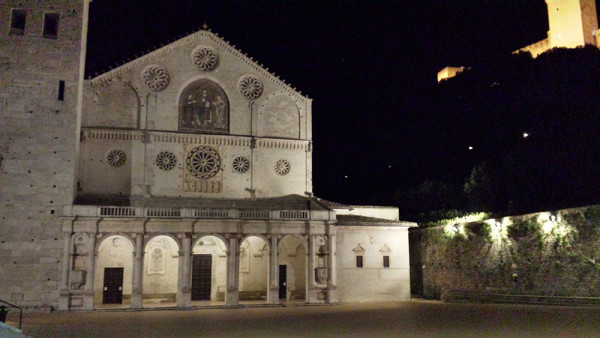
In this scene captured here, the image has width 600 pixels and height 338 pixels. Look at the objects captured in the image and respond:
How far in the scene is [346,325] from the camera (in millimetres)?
17578

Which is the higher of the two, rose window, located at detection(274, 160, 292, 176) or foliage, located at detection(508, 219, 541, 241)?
rose window, located at detection(274, 160, 292, 176)

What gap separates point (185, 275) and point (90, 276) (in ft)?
15.7

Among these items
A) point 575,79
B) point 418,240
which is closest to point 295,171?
point 418,240

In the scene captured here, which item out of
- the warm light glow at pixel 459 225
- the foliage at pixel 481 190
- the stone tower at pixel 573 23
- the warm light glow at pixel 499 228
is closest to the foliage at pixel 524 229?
the warm light glow at pixel 499 228

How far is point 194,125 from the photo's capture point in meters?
33.7

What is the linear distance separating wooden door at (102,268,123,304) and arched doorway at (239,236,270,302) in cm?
717

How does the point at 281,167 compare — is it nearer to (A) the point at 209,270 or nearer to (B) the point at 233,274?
(A) the point at 209,270

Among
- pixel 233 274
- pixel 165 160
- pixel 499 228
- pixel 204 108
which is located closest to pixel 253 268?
pixel 233 274

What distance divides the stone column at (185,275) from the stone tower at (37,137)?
5.97 meters

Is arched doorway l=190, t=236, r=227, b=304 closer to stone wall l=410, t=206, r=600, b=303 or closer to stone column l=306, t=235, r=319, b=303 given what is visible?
stone column l=306, t=235, r=319, b=303


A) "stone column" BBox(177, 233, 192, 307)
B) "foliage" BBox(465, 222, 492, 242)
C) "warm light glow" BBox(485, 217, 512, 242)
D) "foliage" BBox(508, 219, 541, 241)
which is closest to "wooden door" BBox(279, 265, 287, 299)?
"stone column" BBox(177, 233, 192, 307)

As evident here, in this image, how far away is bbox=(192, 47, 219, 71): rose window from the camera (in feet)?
113

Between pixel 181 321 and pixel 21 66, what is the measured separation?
16.9m

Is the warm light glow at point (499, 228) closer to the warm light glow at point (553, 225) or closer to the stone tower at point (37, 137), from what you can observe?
the warm light glow at point (553, 225)
